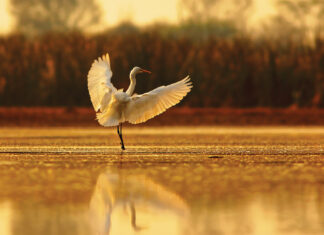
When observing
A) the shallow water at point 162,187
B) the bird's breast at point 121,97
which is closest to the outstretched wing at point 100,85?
the bird's breast at point 121,97

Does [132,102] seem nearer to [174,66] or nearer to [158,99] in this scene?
[158,99]

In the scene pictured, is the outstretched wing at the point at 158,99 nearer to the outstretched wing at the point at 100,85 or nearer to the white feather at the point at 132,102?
the white feather at the point at 132,102

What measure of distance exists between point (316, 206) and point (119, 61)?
17.4m

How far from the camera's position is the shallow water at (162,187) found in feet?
22.3

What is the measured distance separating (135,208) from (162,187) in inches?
53.7

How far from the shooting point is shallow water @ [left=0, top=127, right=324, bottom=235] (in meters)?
6.79

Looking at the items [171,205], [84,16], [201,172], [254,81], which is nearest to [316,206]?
[171,205]

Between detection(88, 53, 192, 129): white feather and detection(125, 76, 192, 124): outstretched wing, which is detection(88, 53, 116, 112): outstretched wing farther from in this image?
detection(125, 76, 192, 124): outstretched wing

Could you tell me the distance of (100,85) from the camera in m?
14.2

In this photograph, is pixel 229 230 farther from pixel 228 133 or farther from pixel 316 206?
pixel 228 133

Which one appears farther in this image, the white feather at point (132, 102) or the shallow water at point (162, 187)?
the white feather at point (132, 102)

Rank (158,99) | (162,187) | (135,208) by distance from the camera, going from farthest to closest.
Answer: (158,99) < (162,187) < (135,208)

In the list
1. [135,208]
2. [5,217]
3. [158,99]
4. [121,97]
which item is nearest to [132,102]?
[121,97]

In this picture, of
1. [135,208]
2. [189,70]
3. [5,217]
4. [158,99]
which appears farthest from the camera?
[189,70]
